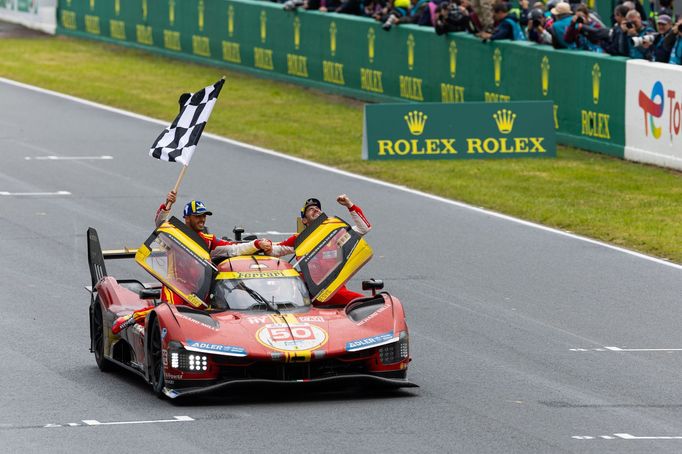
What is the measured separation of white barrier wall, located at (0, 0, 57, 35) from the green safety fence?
315mm

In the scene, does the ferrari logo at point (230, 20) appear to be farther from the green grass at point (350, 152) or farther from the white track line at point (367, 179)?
the white track line at point (367, 179)

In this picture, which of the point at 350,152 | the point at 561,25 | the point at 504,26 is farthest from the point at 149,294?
the point at 504,26

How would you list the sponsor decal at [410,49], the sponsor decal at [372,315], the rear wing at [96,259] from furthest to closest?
the sponsor decal at [410,49] < the rear wing at [96,259] < the sponsor decal at [372,315]

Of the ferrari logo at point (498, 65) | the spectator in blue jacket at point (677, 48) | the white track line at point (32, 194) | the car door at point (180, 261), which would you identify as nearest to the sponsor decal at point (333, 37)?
the ferrari logo at point (498, 65)

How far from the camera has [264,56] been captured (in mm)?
36688

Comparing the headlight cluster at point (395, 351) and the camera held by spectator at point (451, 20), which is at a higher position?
the camera held by spectator at point (451, 20)

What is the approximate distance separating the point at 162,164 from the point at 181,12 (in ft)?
44.9

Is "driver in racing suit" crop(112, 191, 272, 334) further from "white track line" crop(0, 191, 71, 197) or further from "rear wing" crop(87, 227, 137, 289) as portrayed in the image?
"white track line" crop(0, 191, 71, 197)

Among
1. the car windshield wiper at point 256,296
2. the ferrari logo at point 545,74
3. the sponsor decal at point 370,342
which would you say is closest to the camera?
the sponsor decal at point 370,342

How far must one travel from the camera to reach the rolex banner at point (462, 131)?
26.3 meters

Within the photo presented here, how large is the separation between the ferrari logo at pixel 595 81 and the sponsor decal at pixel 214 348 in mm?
15489

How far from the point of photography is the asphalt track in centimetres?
1140

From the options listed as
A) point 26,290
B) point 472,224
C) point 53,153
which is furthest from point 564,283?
point 53,153

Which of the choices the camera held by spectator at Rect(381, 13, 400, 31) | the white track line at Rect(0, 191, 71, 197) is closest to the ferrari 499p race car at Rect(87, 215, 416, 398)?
the white track line at Rect(0, 191, 71, 197)
